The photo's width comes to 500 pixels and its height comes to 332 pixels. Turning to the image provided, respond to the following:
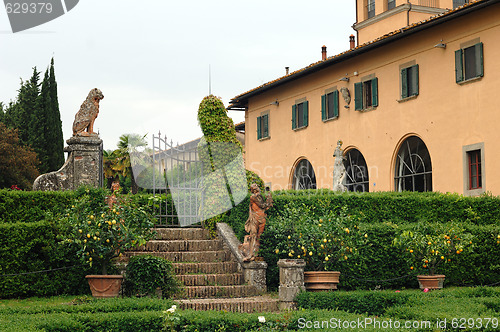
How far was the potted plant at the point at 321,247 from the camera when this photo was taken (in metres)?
12.0

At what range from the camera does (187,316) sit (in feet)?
29.5

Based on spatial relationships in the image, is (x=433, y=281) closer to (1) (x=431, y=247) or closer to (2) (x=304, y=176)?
(1) (x=431, y=247)

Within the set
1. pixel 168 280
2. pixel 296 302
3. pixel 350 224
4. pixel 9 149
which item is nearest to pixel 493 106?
pixel 350 224

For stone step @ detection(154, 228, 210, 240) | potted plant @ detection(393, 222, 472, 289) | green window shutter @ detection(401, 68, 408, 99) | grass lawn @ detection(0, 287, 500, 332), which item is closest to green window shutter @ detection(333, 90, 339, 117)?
green window shutter @ detection(401, 68, 408, 99)

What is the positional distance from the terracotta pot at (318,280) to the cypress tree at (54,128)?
72.5 ft

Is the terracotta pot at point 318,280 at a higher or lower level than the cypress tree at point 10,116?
lower

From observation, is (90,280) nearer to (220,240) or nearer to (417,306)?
(220,240)

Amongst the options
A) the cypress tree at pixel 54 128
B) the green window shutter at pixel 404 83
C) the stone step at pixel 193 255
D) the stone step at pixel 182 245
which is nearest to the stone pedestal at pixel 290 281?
the stone step at pixel 193 255

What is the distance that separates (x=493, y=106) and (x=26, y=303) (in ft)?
48.7

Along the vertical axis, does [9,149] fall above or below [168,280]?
above

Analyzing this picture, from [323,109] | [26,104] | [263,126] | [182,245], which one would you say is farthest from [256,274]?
[26,104]

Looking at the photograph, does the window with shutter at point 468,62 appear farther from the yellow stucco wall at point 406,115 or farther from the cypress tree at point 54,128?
the cypress tree at point 54,128

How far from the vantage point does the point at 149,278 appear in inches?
448

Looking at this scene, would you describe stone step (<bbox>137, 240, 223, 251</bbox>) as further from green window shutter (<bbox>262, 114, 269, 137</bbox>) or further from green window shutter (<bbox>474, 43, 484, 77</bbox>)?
green window shutter (<bbox>262, 114, 269, 137</bbox>)
